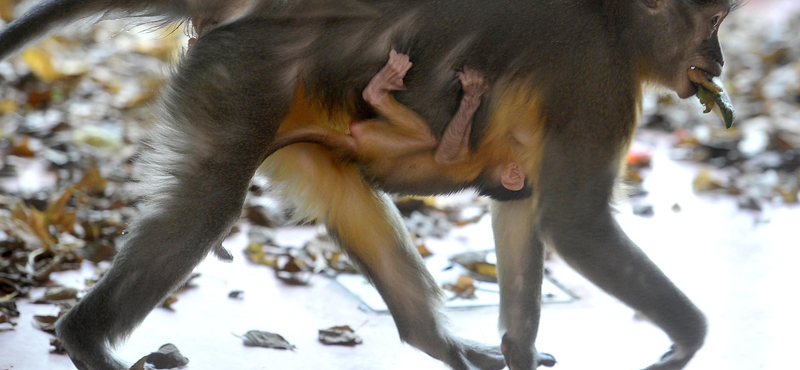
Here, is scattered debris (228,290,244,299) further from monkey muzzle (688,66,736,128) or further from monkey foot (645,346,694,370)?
monkey muzzle (688,66,736,128)

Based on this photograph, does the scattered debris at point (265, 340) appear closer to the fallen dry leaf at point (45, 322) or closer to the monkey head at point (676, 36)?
the fallen dry leaf at point (45, 322)

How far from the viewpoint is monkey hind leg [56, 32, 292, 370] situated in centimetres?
325

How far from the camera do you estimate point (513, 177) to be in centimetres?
373

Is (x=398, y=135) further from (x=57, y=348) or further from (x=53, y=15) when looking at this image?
(x=57, y=348)

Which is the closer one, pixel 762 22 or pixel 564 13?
pixel 564 13

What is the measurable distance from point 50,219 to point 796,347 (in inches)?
158

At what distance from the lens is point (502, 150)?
373 cm

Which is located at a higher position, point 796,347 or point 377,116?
point 377,116

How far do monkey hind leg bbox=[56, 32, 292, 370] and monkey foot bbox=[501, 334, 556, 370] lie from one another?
137cm

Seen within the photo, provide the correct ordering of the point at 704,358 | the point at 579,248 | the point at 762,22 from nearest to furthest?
the point at 579,248, the point at 704,358, the point at 762,22

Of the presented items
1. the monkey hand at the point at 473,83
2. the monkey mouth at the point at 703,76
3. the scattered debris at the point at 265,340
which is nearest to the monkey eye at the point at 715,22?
the monkey mouth at the point at 703,76

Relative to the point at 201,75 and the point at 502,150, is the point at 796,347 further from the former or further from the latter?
the point at 201,75

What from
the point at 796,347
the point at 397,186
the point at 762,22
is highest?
the point at 397,186

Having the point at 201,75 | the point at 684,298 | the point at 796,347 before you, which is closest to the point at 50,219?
the point at 201,75
